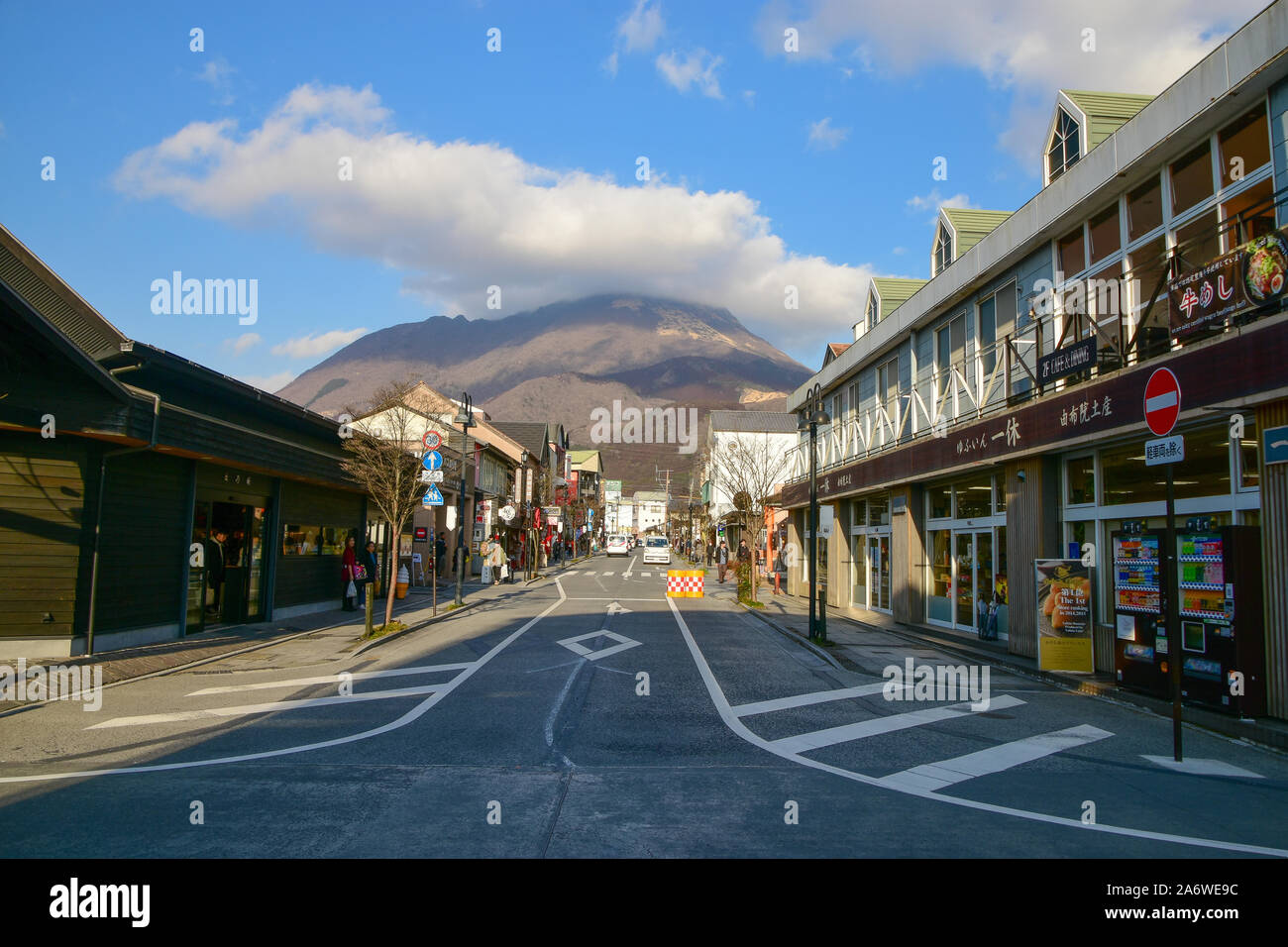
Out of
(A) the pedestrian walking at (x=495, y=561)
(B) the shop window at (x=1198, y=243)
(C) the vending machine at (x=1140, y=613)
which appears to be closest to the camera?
(C) the vending machine at (x=1140, y=613)

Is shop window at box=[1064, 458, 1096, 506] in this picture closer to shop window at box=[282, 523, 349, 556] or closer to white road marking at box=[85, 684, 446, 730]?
white road marking at box=[85, 684, 446, 730]

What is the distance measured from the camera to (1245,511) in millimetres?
10477

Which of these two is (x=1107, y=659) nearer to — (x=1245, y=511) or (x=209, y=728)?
(x=1245, y=511)

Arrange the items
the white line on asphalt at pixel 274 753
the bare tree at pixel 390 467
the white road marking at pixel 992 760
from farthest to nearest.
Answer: the bare tree at pixel 390 467, the white road marking at pixel 992 760, the white line on asphalt at pixel 274 753

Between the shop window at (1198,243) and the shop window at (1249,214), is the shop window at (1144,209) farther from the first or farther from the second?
the shop window at (1249,214)

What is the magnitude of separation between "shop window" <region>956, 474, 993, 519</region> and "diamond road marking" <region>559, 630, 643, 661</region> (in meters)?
8.55

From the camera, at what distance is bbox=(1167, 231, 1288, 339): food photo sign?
9406 mm

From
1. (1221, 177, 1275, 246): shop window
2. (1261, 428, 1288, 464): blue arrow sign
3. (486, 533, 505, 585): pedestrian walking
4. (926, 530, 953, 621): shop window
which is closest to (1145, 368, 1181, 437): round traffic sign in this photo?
(1261, 428, 1288, 464): blue arrow sign

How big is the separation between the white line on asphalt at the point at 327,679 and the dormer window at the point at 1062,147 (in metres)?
15.5

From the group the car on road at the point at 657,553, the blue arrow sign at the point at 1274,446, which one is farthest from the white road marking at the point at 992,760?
the car on road at the point at 657,553

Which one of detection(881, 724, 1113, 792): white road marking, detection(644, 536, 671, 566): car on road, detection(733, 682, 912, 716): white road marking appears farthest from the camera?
detection(644, 536, 671, 566): car on road

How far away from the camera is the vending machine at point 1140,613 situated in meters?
10.7

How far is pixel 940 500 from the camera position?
840 inches

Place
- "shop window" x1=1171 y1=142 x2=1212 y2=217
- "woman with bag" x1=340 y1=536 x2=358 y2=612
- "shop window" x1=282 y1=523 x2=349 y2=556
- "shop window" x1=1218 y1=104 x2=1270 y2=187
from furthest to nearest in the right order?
"woman with bag" x1=340 y1=536 x2=358 y2=612
"shop window" x1=282 y1=523 x2=349 y2=556
"shop window" x1=1171 y1=142 x2=1212 y2=217
"shop window" x1=1218 y1=104 x2=1270 y2=187
